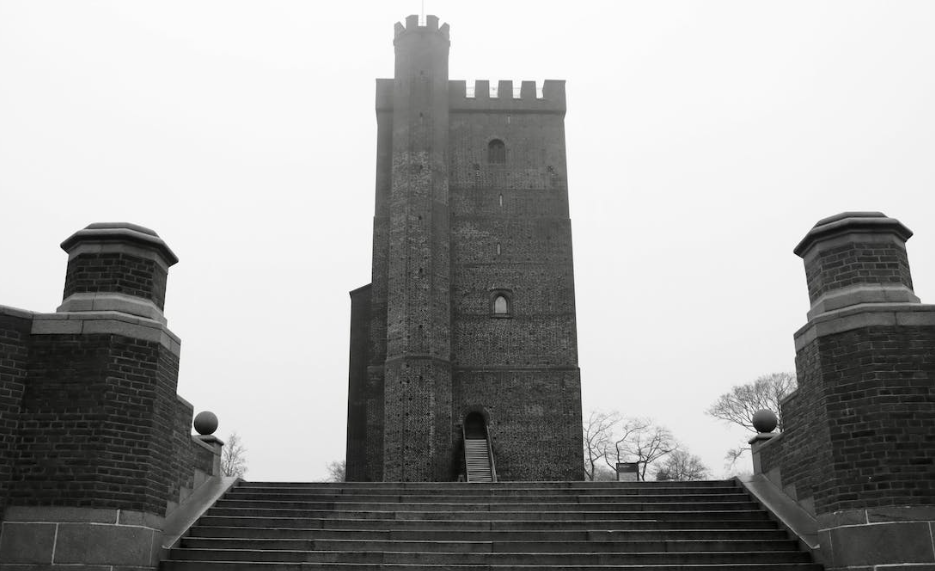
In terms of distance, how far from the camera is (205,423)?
44.3ft

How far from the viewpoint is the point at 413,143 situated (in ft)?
94.7

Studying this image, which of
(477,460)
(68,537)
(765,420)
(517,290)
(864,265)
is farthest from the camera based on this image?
(517,290)

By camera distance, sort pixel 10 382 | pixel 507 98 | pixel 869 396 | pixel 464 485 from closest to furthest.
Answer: pixel 869 396 → pixel 10 382 → pixel 464 485 → pixel 507 98

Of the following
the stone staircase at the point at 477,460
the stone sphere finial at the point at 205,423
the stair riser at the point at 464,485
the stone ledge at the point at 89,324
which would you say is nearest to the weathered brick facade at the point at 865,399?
the stair riser at the point at 464,485

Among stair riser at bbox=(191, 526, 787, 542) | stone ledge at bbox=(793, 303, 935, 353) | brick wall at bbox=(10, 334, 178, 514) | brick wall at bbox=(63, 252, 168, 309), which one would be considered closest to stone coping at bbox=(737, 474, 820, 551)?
stair riser at bbox=(191, 526, 787, 542)

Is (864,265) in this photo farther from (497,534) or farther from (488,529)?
(488,529)

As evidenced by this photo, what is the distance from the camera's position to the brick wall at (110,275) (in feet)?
33.0

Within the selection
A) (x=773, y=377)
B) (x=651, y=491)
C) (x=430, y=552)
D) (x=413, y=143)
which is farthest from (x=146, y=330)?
(x=773, y=377)

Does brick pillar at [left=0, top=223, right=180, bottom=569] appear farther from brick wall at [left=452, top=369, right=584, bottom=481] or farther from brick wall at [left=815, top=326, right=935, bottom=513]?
brick wall at [left=452, top=369, right=584, bottom=481]

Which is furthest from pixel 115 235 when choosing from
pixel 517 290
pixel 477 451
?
pixel 517 290

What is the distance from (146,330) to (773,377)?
1681 inches

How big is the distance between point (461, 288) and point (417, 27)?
946 centimetres

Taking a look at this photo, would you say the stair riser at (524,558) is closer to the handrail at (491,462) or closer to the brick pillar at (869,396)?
the brick pillar at (869,396)

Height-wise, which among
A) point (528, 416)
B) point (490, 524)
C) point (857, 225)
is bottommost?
point (490, 524)
